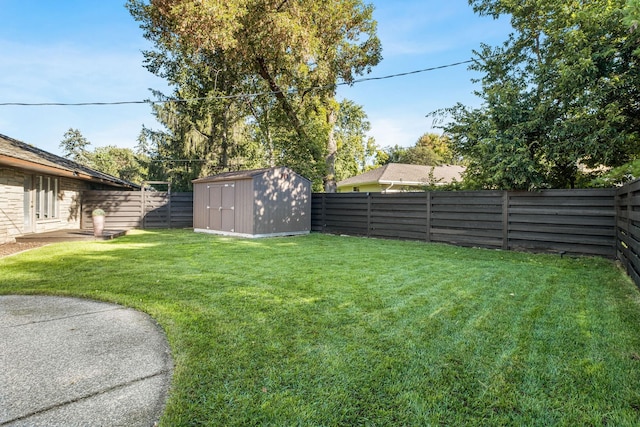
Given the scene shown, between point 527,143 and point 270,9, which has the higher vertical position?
point 270,9

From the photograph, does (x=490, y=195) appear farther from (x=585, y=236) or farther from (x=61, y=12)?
(x=61, y=12)

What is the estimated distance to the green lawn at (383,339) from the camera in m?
1.64

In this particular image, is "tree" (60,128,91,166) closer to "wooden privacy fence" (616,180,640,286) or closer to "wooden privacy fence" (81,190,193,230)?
"wooden privacy fence" (81,190,193,230)

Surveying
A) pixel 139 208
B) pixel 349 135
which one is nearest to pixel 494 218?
pixel 139 208

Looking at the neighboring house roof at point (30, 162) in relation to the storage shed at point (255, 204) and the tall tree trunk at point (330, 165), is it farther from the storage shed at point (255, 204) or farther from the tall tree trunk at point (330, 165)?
the tall tree trunk at point (330, 165)

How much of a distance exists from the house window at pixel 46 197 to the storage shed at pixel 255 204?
13.3ft

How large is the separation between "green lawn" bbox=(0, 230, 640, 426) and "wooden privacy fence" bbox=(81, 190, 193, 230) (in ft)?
23.8

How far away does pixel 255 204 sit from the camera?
9.67 m

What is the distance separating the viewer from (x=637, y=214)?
3801 mm

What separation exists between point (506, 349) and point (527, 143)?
6506 millimetres

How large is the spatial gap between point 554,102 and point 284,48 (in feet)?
27.4

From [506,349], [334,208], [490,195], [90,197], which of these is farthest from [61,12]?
[506,349]

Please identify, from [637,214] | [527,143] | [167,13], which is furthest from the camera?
[167,13]

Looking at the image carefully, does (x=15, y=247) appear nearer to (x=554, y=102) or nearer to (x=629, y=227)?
(x=629, y=227)
